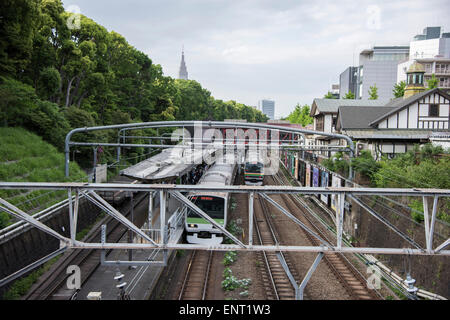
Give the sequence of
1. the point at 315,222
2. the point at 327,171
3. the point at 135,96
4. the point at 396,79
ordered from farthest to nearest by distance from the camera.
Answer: the point at 396,79, the point at 135,96, the point at 327,171, the point at 315,222

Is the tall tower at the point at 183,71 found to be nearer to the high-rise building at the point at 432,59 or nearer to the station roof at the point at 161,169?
the high-rise building at the point at 432,59

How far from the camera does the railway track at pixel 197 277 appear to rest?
11.0 m

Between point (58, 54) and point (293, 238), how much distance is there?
20.3 m

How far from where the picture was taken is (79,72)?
2509 cm

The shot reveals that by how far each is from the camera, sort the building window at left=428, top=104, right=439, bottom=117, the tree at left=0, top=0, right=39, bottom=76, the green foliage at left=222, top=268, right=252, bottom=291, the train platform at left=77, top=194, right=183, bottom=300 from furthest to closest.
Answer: the building window at left=428, top=104, right=439, bottom=117 → the tree at left=0, top=0, right=39, bottom=76 → the green foliage at left=222, top=268, right=252, bottom=291 → the train platform at left=77, top=194, right=183, bottom=300

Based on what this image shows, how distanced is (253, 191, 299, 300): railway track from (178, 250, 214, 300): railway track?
2.08 metres

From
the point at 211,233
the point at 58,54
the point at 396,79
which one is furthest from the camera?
the point at 396,79

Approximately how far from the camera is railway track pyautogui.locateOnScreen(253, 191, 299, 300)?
36.7 feet

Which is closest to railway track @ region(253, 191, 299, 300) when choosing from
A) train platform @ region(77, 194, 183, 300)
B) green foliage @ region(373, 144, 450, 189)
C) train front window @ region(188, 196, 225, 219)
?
train front window @ region(188, 196, 225, 219)

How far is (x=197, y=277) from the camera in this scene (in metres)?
12.4

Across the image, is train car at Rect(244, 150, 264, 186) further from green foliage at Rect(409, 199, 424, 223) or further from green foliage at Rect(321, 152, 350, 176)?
green foliage at Rect(409, 199, 424, 223)

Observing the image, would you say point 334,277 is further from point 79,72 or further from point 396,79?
point 396,79
